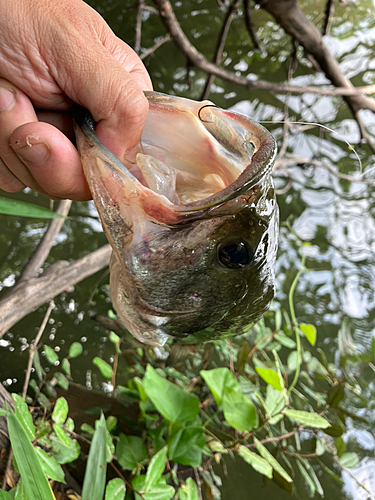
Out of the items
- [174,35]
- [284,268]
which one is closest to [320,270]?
[284,268]

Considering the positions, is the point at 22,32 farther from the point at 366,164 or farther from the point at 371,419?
the point at 366,164

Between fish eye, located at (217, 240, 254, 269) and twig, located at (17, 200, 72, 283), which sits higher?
fish eye, located at (217, 240, 254, 269)

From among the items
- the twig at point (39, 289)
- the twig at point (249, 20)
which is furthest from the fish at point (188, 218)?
the twig at point (249, 20)

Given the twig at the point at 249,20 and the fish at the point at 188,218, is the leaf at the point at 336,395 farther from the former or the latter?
the twig at the point at 249,20

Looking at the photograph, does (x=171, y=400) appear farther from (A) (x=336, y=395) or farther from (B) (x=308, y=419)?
(A) (x=336, y=395)

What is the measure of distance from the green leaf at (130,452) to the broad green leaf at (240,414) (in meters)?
0.25

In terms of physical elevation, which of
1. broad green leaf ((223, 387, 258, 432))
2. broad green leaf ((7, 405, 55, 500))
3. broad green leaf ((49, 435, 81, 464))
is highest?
broad green leaf ((7, 405, 55, 500))

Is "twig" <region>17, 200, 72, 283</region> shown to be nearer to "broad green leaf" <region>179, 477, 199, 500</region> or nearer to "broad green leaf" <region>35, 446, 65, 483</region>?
"broad green leaf" <region>35, 446, 65, 483</region>

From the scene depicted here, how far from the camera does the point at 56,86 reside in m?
0.52

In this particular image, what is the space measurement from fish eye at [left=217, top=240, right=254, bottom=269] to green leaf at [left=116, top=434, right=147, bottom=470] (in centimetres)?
76

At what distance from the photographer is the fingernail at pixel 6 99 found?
504 millimetres

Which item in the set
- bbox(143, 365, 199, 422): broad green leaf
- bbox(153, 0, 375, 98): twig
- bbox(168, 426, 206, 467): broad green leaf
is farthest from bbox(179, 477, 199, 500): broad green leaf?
bbox(153, 0, 375, 98): twig

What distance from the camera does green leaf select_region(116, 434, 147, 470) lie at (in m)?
0.96

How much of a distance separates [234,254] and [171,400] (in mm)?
654
